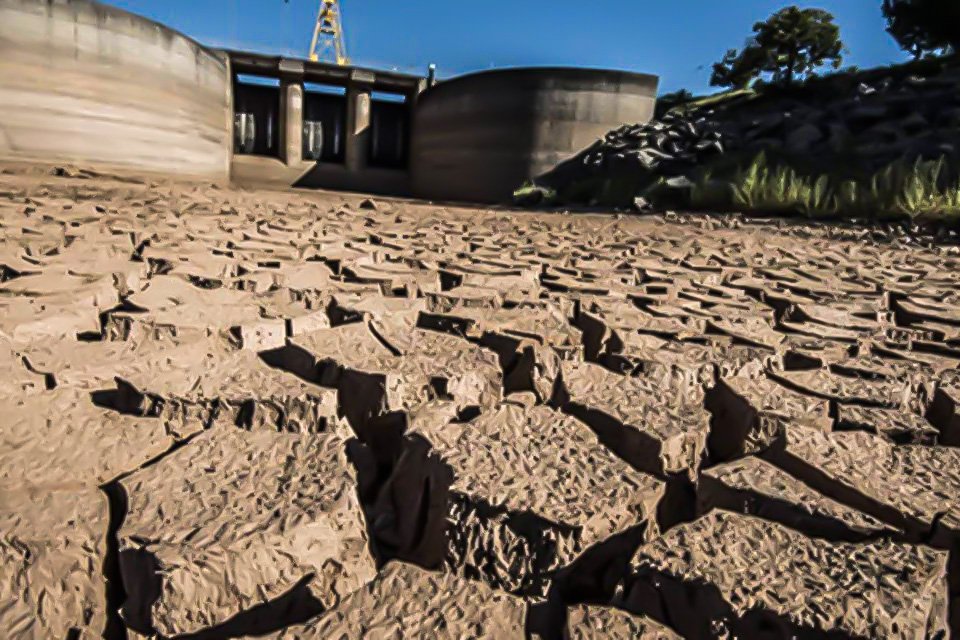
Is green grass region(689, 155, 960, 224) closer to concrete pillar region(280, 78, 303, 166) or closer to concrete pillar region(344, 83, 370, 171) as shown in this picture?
concrete pillar region(344, 83, 370, 171)

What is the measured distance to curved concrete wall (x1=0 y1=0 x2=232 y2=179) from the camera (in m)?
7.47

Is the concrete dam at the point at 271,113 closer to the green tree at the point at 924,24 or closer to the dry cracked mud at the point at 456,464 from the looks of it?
the green tree at the point at 924,24

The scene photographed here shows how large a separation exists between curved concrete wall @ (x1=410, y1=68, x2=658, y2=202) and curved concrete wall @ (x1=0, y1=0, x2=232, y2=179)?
13.4ft

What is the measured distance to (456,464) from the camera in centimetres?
92

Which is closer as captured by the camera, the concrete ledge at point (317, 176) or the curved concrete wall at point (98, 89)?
the curved concrete wall at point (98, 89)

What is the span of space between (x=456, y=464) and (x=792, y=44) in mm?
15549

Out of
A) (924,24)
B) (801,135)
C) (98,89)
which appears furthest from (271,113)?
(924,24)

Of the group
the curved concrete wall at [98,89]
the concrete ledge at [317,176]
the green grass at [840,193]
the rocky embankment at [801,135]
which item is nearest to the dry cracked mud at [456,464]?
the green grass at [840,193]

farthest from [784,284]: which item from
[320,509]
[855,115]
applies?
[855,115]

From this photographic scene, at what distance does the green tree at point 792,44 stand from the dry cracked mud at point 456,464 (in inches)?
539

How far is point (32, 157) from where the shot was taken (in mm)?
7586

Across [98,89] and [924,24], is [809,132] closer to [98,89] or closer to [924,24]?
[924,24]

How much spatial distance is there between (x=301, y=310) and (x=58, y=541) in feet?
3.34

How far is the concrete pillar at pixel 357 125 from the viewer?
38.0 ft
